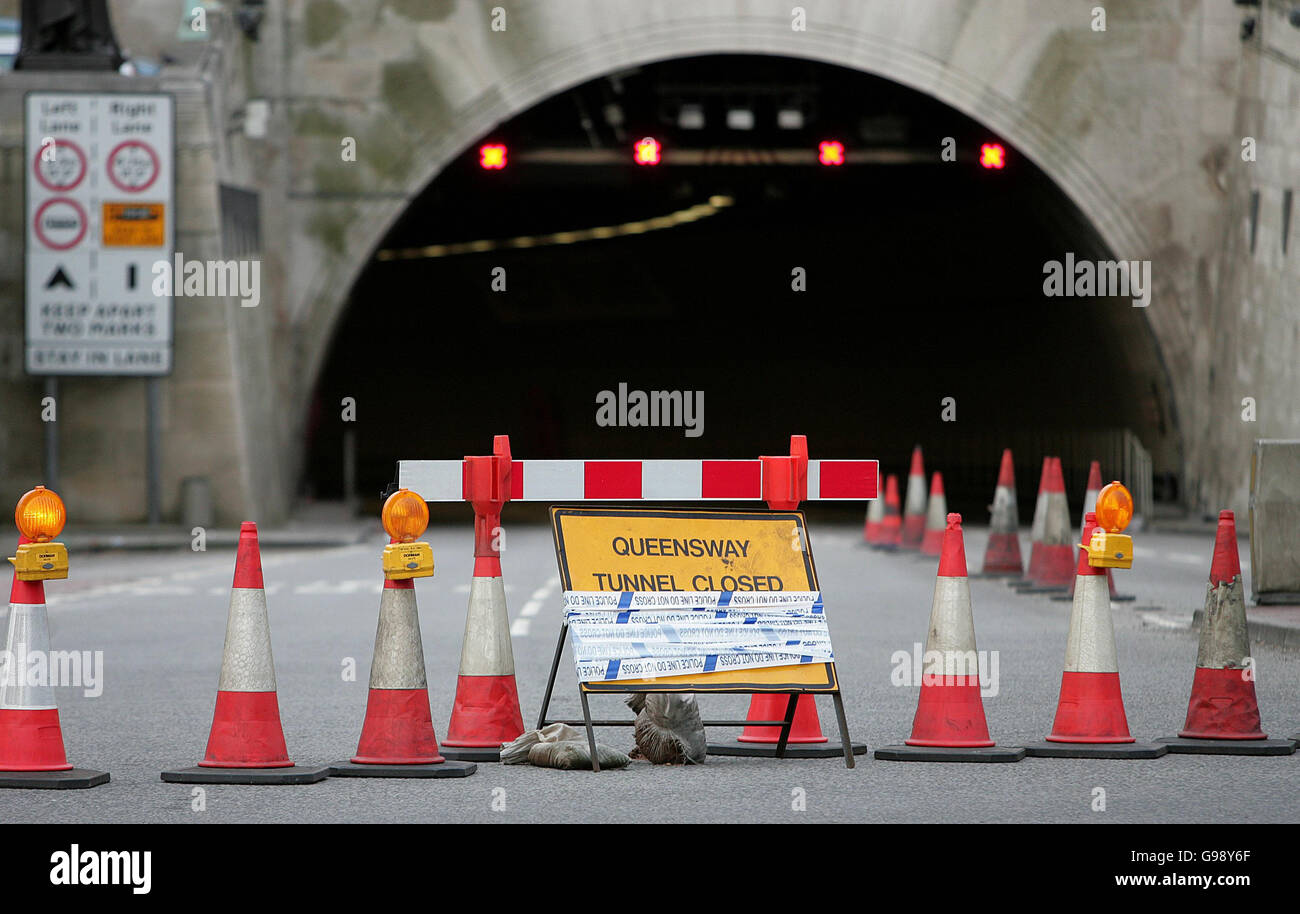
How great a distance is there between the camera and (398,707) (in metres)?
8.03

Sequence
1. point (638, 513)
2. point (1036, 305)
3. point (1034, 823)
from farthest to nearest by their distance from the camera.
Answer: point (1036, 305)
point (638, 513)
point (1034, 823)

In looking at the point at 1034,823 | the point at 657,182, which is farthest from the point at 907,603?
the point at 657,182

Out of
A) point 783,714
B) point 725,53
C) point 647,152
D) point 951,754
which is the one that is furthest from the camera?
point 647,152

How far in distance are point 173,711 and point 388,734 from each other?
2687mm

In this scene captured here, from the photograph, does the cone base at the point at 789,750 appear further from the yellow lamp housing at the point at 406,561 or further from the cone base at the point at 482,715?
the yellow lamp housing at the point at 406,561

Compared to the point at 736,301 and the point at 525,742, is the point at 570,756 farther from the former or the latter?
the point at 736,301

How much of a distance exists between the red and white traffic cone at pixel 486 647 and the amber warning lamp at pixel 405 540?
1.63 feet

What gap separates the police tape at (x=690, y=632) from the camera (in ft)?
26.8

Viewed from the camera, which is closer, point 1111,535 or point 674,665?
point 674,665

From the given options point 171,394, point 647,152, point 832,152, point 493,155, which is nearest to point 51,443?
point 171,394

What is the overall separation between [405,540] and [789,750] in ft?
6.24

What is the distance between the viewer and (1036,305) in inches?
1750

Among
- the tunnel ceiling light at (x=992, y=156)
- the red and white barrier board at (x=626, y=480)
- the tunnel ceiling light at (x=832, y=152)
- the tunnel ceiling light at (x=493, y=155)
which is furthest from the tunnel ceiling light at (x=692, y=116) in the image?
the red and white barrier board at (x=626, y=480)

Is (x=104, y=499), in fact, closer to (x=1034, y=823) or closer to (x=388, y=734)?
(x=388, y=734)
